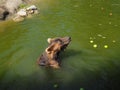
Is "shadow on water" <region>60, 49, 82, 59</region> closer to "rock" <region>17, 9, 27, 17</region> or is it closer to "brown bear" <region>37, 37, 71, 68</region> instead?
"brown bear" <region>37, 37, 71, 68</region>

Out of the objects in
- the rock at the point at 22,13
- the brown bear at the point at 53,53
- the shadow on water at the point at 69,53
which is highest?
the brown bear at the point at 53,53

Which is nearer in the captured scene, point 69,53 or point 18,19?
point 69,53

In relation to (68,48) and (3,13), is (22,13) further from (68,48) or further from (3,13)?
(68,48)

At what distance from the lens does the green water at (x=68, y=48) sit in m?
10.3

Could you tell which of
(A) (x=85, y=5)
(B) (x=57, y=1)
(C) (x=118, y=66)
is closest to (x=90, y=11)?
(A) (x=85, y=5)

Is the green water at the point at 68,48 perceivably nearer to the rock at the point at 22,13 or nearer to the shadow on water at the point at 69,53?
the shadow on water at the point at 69,53

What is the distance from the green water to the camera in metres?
10.3

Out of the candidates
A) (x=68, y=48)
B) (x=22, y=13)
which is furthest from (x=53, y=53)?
(x=22, y=13)

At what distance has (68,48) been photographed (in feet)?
42.4

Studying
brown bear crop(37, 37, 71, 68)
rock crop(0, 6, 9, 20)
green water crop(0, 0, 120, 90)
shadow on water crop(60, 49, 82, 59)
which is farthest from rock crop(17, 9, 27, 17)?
brown bear crop(37, 37, 71, 68)

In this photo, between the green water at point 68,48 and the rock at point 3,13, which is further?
the rock at point 3,13

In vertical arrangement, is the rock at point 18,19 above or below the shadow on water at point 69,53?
below

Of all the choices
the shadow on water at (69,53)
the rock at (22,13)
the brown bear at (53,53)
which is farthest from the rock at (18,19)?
the brown bear at (53,53)

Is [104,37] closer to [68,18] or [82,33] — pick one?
[82,33]
